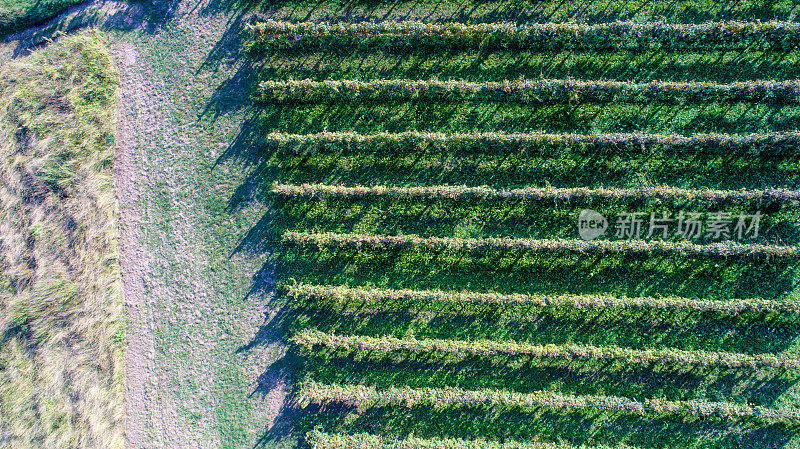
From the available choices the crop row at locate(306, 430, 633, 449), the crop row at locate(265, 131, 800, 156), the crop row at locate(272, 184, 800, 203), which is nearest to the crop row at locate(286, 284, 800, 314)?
the crop row at locate(272, 184, 800, 203)

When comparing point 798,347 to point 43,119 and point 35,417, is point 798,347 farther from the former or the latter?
point 43,119

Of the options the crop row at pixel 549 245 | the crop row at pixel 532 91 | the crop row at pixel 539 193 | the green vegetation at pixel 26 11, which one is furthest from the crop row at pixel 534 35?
the green vegetation at pixel 26 11

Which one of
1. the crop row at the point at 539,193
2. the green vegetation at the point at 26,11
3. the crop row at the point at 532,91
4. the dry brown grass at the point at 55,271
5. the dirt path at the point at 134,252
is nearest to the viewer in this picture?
the crop row at the point at 539,193

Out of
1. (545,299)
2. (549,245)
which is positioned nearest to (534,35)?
(549,245)

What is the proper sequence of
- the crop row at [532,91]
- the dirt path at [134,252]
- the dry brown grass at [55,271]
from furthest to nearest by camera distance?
1. the dirt path at [134,252]
2. the dry brown grass at [55,271]
3. the crop row at [532,91]

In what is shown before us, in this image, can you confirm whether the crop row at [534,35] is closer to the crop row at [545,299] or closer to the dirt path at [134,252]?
the dirt path at [134,252]

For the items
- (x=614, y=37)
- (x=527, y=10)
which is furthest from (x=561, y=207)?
(x=527, y=10)

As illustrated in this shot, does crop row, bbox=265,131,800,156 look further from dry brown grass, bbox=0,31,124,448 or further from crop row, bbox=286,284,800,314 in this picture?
dry brown grass, bbox=0,31,124,448
